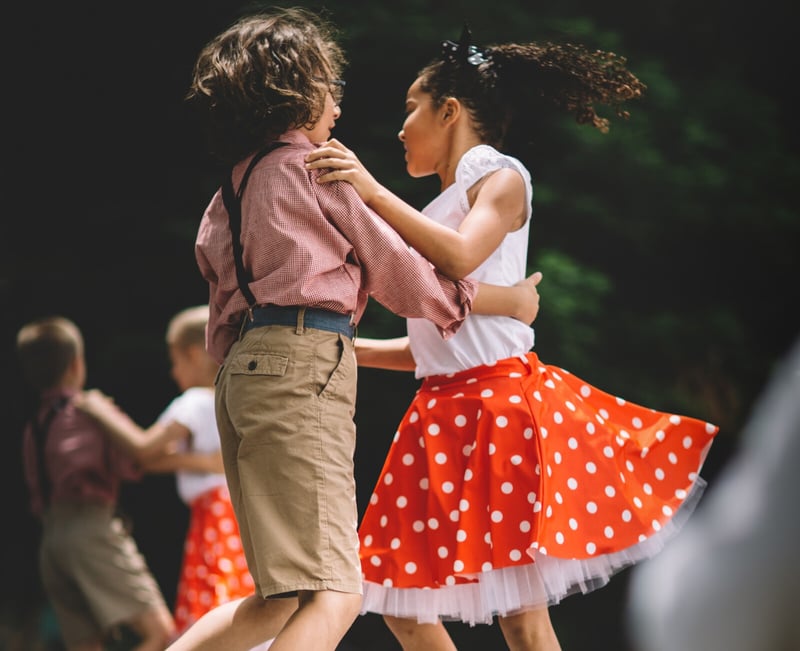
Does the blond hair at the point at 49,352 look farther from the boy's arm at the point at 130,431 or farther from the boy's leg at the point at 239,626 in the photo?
the boy's leg at the point at 239,626

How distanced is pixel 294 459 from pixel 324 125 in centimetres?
67

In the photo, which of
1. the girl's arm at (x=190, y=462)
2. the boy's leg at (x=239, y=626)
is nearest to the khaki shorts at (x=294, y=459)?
the boy's leg at (x=239, y=626)

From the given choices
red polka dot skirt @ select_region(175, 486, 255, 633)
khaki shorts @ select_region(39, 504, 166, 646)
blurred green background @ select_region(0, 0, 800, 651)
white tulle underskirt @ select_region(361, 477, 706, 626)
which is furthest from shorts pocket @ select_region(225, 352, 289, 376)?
blurred green background @ select_region(0, 0, 800, 651)

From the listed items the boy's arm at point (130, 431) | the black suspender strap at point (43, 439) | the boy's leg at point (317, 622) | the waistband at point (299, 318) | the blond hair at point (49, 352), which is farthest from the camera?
the blond hair at point (49, 352)

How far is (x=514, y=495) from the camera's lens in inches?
88.1

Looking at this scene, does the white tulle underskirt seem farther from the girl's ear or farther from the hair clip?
the hair clip

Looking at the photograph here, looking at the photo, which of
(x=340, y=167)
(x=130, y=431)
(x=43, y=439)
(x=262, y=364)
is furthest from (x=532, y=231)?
(x=262, y=364)

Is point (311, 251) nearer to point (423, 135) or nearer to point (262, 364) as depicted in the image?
point (262, 364)

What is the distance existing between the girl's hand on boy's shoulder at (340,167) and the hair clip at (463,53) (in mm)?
665

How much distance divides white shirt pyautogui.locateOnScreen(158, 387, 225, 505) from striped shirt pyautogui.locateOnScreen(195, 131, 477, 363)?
170 centimetres

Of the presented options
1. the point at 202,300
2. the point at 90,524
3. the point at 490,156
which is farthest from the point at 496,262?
the point at 202,300

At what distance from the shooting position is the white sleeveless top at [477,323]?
7.87ft

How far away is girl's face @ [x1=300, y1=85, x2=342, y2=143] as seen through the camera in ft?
6.97

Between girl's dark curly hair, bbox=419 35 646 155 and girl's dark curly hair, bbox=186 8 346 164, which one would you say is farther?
girl's dark curly hair, bbox=419 35 646 155
